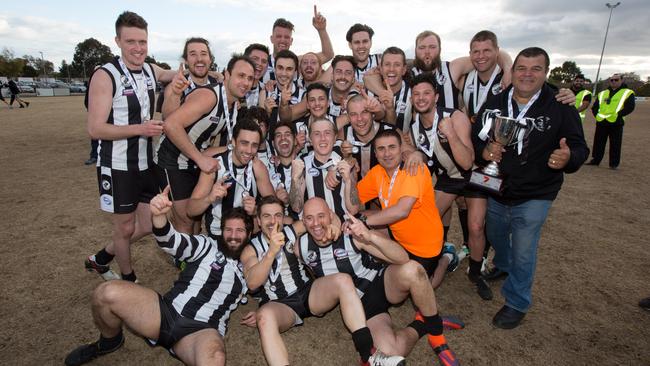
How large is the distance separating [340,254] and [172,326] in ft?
5.18

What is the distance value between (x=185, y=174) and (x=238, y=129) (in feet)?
2.79

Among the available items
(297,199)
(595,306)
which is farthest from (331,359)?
(595,306)

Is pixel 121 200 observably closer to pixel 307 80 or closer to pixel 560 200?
pixel 307 80

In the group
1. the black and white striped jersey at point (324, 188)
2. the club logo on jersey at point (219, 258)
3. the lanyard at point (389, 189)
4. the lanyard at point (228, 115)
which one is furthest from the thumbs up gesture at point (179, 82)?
the lanyard at point (389, 189)

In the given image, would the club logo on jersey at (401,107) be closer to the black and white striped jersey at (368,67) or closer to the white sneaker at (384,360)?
the black and white striped jersey at (368,67)

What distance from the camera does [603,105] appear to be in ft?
33.7

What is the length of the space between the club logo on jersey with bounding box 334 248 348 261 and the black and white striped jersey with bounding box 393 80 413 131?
2.06 m

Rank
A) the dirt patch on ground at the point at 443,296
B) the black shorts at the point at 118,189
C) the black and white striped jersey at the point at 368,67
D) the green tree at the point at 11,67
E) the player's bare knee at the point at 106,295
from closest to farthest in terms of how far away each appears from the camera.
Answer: the player's bare knee at the point at 106,295, the dirt patch on ground at the point at 443,296, the black shorts at the point at 118,189, the black and white striped jersey at the point at 368,67, the green tree at the point at 11,67

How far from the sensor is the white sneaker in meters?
2.95

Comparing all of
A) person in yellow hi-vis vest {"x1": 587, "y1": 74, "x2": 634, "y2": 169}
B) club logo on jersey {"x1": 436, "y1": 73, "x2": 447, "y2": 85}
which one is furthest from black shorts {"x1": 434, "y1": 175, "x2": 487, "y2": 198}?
person in yellow hi-vis vest {"x1": 587, "y1": 74, "x2": 634, "y2": 169}

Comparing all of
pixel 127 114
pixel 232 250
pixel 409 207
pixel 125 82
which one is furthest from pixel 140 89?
pixel 409 207

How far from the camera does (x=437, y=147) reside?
13.3ft

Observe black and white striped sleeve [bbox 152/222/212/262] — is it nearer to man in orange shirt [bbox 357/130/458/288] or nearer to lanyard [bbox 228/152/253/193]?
lanyard [bbox 228/152/253/193]

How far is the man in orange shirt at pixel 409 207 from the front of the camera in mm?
3656
